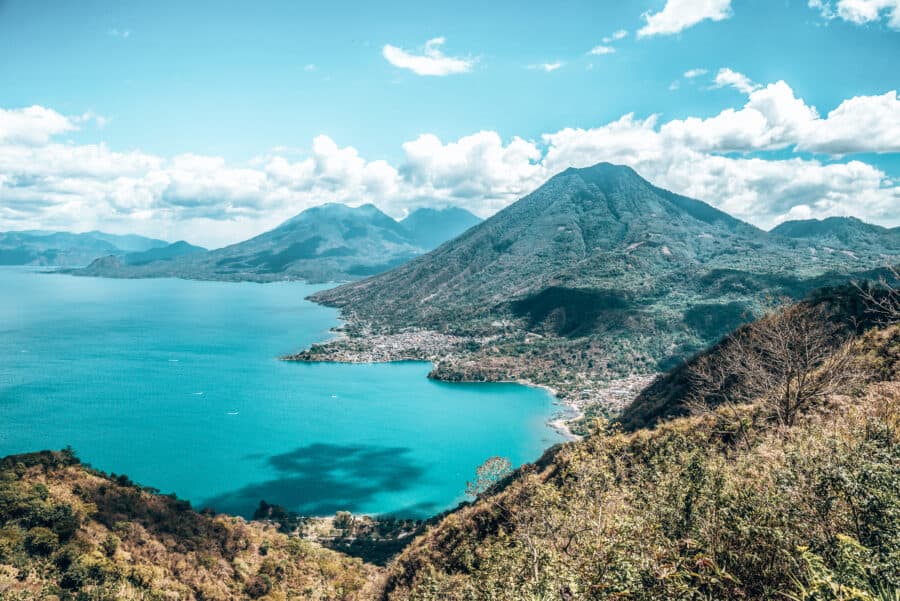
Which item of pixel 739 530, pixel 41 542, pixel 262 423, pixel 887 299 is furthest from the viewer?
pixel 262 423

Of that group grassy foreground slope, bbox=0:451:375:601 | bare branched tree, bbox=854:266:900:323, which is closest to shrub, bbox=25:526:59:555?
grassy foreground slope, bbox=0:451:375:601

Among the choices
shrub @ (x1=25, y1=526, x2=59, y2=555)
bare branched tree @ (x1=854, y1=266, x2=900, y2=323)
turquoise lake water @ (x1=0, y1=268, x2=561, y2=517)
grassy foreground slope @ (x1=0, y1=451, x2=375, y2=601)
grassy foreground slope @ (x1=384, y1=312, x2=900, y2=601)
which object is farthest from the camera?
turquoise lake water @ (x1=0, y1=268, x2=561, y2=517)

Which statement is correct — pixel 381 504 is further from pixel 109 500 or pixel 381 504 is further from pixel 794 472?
pixel 794 472

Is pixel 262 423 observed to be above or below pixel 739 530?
below

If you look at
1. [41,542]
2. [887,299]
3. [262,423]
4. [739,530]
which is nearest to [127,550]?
[41,542]

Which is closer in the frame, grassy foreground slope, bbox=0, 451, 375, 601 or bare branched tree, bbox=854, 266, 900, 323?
bare branched tree, bbox=854, 266, 900, 323

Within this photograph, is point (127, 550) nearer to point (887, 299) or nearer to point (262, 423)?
point (887, 299)

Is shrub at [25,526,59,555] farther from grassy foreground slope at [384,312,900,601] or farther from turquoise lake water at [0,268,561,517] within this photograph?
turquoise lake water at [0,268,561,517]
